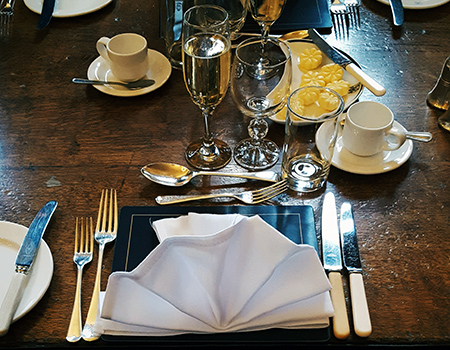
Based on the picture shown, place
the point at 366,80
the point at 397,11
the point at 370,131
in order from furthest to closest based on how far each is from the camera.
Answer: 1. the point at 397,11
2. the point at 366,80
3. the point at 370,131

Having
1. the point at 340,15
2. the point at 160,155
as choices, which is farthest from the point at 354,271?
the point at 340,15

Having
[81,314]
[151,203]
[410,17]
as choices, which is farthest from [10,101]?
[410,17]

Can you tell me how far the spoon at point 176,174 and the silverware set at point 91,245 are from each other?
76 millimetres

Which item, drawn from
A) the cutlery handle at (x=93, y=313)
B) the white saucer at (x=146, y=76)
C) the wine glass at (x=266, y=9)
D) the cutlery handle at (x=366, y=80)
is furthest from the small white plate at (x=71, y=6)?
the cutlery handle at (x=93, y=313)

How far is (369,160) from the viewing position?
3.19 ft

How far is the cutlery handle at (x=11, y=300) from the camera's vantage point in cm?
73

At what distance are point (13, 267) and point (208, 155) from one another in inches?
15.6

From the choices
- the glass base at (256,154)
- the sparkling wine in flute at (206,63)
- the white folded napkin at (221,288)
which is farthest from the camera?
the glass base at (256,154)

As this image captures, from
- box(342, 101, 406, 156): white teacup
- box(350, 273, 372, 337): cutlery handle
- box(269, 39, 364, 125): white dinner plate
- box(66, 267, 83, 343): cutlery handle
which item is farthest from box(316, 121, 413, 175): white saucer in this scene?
box(66, 267, 83, 343): cutlery handle

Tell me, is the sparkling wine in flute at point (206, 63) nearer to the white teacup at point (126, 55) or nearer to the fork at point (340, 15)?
the white teacup at point (126, 55)

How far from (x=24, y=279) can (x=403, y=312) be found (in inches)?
22.1

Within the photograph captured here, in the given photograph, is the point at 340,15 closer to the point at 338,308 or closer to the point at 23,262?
the point at 338,308

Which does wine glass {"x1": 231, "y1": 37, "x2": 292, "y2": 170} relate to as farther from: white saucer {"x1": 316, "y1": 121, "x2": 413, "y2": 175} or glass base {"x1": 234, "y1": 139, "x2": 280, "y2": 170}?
white saucer {"x1": 316, "y1": 121, "x2": 413, "y2": 175}

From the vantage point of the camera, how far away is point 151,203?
92 centimetres
